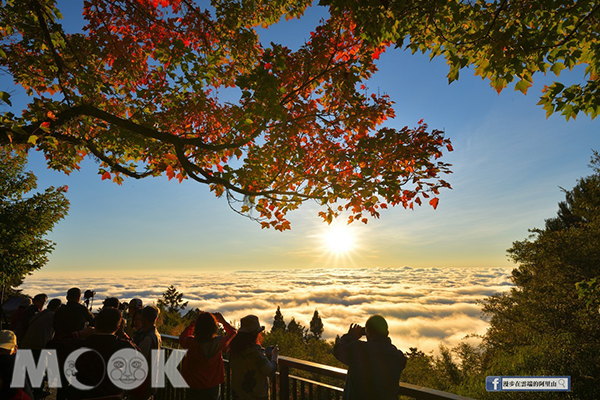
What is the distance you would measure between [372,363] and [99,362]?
2.79 meters

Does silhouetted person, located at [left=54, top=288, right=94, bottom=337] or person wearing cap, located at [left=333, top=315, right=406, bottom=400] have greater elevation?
silhouetted person, located at [left=54, top=288, right=94, bottom=337]

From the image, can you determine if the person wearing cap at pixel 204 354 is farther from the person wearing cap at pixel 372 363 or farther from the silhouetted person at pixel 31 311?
the silhouetted person at pixel 31 311

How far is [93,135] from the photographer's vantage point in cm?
798

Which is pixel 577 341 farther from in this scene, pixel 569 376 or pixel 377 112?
pixel 377 112

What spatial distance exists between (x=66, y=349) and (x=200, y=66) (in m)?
5.68

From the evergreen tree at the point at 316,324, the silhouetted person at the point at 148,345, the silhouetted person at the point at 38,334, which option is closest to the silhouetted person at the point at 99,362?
the silhouetted person at the point at 148,345

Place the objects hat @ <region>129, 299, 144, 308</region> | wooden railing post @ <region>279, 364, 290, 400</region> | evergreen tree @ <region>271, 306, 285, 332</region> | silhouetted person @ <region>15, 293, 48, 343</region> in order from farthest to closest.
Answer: evergreen tree @ <region>271, 306, 285, 332</region>
silhouetted person @ <region>15, 293, 48, 343</region>
hat @ <region>129, 299, 144, 308</region>
wooden railing post @ <region>279, 364, 290, 400</region>

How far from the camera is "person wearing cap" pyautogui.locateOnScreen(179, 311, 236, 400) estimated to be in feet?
13.6

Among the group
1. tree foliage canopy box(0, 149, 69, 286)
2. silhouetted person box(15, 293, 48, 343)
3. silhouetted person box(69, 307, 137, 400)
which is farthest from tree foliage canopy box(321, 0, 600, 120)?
tree foliage canopy box(0, 149, 69, 286)

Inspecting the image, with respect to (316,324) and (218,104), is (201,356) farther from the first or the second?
(316,324)

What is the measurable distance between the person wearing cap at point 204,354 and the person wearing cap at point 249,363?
23 cm

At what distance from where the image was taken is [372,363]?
357 cm

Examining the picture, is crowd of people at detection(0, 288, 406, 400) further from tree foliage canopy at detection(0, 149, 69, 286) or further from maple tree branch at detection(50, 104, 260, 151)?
tree foliage canopy at detection(0, 149, 69, 286)

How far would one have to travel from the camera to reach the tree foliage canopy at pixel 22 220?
17922 millimetres
